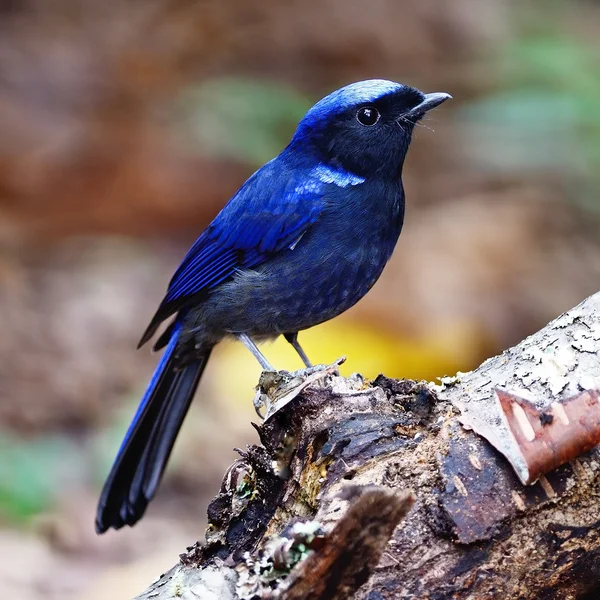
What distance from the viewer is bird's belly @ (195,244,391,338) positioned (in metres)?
3.77

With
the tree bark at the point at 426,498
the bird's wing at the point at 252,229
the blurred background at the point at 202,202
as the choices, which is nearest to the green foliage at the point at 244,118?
the blurred background at the point at 202,202

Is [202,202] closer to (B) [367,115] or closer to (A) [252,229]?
(A) [252,229]

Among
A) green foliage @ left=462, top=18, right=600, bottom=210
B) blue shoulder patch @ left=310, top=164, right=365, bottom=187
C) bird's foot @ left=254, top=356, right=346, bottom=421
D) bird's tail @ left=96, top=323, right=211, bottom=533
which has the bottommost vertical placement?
bird's foot @ left=254, top=356, right=346, bottom=421

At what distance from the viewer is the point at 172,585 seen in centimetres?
245

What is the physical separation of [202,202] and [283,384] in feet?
17.4

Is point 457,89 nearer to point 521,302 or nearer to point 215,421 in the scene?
point 521,302

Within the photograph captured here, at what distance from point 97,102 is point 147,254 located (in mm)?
1766

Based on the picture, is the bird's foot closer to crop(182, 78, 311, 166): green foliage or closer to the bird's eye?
the bird's eye

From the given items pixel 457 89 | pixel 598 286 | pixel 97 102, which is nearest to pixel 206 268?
pixel 598 286

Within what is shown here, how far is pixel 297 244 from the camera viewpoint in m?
3.87

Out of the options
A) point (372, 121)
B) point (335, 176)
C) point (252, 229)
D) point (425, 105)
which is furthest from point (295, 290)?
point (425, 105)

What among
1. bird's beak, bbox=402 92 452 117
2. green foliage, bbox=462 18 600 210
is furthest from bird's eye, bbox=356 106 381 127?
green foliage, bbox=462 18 600 210

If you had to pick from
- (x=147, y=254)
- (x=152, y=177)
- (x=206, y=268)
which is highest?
(x=152, y=177)

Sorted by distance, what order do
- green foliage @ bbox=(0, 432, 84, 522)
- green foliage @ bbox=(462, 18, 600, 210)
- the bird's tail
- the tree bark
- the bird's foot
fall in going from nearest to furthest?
the tree bark < the bird's foot < the bird's tail < green foliage @ bbox=(0, 432, 84, 522) < green foliage @ bbox=(462, 18, 600, 210)
